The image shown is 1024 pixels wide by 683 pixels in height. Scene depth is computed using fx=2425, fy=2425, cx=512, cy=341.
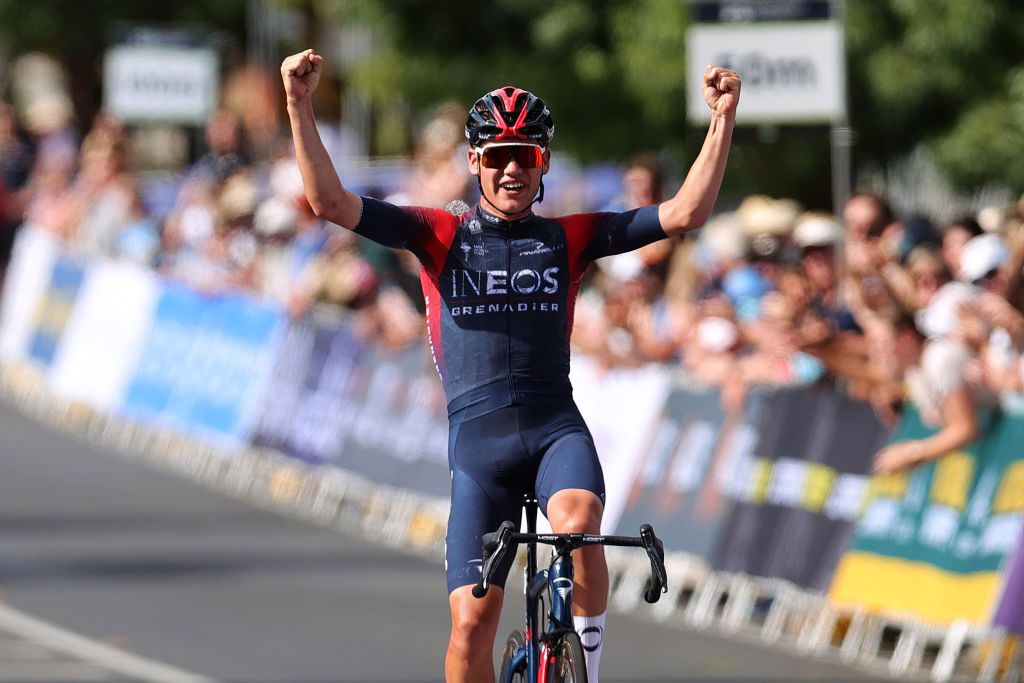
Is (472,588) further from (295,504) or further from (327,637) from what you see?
(295,504)

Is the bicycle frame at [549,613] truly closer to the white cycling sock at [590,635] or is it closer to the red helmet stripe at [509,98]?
the white cycling sock at [590,635]

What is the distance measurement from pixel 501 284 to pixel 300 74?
0.94 metres

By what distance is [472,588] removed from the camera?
302 inches

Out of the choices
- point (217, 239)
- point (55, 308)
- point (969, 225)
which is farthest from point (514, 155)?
point (55, 308)

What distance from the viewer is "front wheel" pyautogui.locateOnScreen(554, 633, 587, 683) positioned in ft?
23.8

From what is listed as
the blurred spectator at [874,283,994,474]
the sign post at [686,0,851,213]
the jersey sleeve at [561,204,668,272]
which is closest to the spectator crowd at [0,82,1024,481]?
the blurred spectator at [874,283,994,474]

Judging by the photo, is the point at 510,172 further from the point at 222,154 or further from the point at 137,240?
the point at 222,154

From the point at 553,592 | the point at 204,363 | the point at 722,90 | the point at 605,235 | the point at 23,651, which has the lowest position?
the point at 23,651

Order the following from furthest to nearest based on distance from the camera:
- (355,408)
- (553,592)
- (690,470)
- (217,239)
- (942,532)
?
(217,239), (355,408), (690,470), (942,532), (553,592)

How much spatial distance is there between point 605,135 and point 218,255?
3.62 meters

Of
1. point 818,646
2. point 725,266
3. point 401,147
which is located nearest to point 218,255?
point 725,266

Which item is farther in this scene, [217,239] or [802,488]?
[217,239]

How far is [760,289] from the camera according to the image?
14.6m

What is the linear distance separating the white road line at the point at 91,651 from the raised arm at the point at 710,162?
14.6ft
